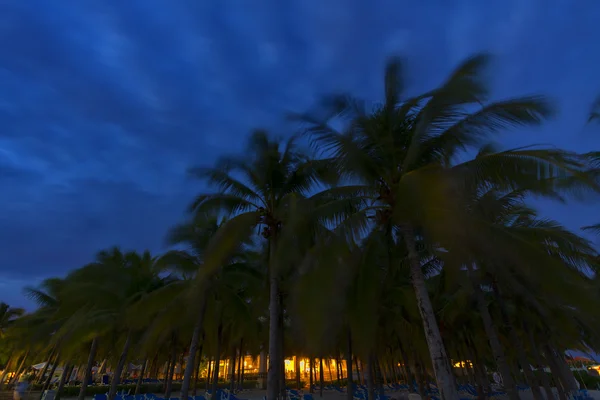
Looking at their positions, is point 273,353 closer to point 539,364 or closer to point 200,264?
point 200,264

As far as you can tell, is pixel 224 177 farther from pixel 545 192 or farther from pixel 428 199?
pixel 545 192

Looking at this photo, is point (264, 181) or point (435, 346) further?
point (264, 181)

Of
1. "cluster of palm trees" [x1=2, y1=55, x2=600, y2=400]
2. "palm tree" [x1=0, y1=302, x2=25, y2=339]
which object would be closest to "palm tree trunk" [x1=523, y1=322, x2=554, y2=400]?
"cluster of palm trees" [x1=2, y1=55, x2=600, y2=400]

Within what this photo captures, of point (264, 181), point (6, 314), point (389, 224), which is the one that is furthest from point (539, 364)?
point (6, 314)

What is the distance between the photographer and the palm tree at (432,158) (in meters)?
6.91

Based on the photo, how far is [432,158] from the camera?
928 centimetres

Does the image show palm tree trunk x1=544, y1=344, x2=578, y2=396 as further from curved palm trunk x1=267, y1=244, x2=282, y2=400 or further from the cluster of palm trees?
curved palm trunk x1=267, y1=244, x2=282, y2=400

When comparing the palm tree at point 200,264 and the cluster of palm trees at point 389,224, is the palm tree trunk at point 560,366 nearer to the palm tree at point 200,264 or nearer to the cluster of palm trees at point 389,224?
the cluster of palm trees at point 389,224

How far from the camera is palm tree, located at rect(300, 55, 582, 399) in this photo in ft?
22.7

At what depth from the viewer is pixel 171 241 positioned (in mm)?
14461

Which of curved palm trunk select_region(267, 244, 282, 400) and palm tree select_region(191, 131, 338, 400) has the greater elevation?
palm tree select_region(191, 131, 338, 400)

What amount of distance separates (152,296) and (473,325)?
739 inches

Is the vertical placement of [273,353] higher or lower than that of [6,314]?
lower

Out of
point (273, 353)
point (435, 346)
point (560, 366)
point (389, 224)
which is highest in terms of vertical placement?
point (389, 224)
